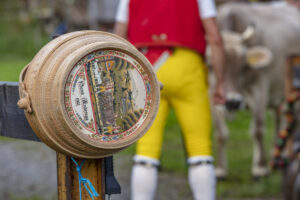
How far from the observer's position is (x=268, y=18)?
22.0ft

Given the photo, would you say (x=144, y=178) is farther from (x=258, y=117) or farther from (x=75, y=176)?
(x=258, y=117)

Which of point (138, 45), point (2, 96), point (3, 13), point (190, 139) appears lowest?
point (190, 139)

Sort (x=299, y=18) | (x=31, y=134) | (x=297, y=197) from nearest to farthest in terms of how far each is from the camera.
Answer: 1. (x=31, y=134)
2. (x=297, y=197)
3. (x=299, y=18)

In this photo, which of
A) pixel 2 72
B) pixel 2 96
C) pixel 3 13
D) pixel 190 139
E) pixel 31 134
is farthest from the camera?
pixel 3 13

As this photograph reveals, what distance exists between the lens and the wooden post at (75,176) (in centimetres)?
195

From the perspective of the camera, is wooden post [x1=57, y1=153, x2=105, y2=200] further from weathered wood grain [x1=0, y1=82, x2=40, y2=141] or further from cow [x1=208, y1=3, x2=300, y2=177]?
cow [x1=208, y1=3, x2=300, y2=177]

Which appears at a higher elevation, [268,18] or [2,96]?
[268,18]

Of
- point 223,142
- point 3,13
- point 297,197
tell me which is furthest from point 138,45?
point 3,13

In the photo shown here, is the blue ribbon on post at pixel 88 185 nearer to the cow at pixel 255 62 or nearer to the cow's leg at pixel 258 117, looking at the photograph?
the cow at pixel 255 62

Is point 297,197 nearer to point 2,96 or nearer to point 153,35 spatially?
point 153,35

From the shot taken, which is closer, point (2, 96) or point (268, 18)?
point (2, 96)

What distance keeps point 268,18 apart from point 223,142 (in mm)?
1631

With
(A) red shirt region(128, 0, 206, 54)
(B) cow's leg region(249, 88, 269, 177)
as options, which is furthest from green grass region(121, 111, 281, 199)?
(A) red shirt region(128, 0, 206, 54)

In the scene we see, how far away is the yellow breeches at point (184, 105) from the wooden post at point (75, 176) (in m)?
1.32
